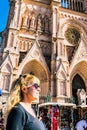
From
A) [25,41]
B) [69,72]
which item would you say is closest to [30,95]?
[69,72]

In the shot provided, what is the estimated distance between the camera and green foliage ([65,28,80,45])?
1743 centimetres

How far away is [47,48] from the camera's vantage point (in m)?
15.9

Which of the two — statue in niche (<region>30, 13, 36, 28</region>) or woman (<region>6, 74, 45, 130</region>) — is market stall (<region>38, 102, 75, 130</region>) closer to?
woman (<region>6, 74, 45, 130</region>)

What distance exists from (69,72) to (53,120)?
22.3ft

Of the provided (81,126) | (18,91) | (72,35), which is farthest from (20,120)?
(72,35)

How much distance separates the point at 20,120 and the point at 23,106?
0.49ft

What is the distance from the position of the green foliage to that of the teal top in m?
16.4

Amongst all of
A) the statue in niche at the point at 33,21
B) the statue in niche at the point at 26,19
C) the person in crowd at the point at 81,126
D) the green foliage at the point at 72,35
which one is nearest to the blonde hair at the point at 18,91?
the person in crowd at the point at 81,126

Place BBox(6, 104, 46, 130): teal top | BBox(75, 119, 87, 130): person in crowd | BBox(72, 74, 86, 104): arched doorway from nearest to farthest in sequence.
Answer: BBox(6, 104, 46, 130): teal top → BBox(75, 119, 87, 130): person in crowd → BBox(72, 74, 86, 104): arched doorway

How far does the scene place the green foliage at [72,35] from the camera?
57.2 ft

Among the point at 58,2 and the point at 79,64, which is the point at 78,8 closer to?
the point at 58,2

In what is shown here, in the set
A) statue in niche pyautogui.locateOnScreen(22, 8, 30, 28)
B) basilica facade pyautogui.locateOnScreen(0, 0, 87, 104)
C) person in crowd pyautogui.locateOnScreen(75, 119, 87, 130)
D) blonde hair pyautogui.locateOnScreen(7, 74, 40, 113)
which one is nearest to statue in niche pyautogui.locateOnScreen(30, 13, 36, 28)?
basilica facade pyautogui.locateOnScreen(0, 0, 87, 104)

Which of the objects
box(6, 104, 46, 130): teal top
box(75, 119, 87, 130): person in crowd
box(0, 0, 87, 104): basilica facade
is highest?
A: box(0, 0, 87, 104): basilica facade

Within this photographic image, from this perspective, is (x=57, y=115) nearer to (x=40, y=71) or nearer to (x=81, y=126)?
(x=81, y=126)
